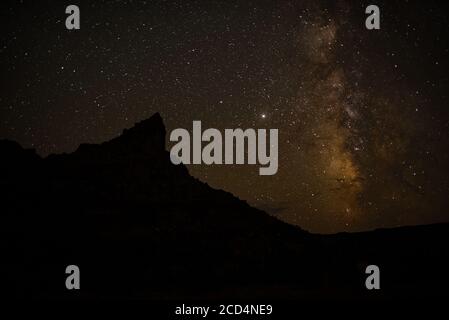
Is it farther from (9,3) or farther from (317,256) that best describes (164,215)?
(9,3)

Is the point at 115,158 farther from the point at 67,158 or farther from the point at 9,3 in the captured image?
the point at 9,3

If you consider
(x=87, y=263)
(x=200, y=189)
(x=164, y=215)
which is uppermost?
(x=200, y=189)

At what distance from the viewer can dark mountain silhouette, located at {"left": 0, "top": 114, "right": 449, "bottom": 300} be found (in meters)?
11.7

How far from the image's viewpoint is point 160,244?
14.0 metres

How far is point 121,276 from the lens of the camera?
43.3ft

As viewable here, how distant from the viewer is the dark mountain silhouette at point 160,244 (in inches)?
461

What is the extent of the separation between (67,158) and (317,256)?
10.2 metres

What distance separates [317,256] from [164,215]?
533 centimetres

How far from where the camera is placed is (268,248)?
15.1 meters
